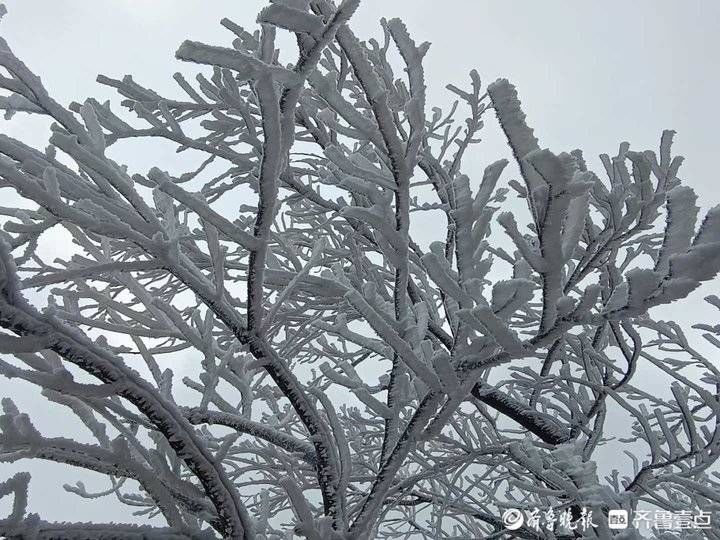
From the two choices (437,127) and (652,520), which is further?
(437,127)

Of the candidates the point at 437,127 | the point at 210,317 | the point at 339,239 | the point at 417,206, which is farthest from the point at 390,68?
the point at 210,317

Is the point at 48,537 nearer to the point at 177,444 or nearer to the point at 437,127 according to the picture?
the point at 177,444

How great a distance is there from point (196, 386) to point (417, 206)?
1.86m

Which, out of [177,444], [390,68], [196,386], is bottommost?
[177,444]

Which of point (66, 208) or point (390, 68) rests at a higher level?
point (390, 68)

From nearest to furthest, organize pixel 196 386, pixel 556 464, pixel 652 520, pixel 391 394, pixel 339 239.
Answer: pixel 556 464 → pixel 391 394 → pixel 196 386 → pixel 652 520 → pixel 339 239

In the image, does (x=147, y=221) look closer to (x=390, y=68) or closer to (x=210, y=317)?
(x=210, y=317)

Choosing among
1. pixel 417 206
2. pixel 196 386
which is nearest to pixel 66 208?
pixel 196 386

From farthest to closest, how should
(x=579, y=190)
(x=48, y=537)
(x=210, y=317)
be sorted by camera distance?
(x=210, y=317) < (x=48, y=537) < (x=579, y=190)

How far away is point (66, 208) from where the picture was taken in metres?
1.15


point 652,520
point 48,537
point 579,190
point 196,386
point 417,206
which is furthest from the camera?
point 417,206

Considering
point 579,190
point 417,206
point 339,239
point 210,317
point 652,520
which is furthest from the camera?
point 339,239

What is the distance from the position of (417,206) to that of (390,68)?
2.85ft

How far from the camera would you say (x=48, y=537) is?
1114 millimetres
